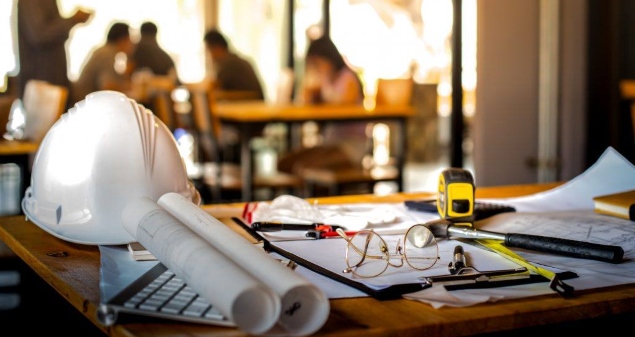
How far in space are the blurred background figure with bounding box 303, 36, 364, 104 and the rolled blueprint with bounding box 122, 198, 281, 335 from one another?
556 cm

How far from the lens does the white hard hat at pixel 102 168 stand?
1529 mm

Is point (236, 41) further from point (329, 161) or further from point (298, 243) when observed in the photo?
point (298, 243)

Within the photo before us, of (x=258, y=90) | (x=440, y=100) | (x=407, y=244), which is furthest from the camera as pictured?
(x=440, y=100)

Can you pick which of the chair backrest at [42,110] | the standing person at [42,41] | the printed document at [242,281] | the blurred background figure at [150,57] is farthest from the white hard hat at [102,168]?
the blurred background figure at [150,57]

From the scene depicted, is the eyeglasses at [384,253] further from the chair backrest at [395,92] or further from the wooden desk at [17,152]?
the chair backrest at [395,92]

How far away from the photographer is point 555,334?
1212 mm

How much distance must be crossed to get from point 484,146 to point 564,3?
0.89 meters

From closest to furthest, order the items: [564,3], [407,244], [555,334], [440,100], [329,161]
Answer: [555,334]
[407,244]
[564,3]
[329,161]
[440,100]

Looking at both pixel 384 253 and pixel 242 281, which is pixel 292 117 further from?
pixel 242 281

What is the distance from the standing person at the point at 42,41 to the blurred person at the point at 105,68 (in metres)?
0.94

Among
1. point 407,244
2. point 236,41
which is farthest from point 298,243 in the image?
point 236,41

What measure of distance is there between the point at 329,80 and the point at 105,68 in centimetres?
224

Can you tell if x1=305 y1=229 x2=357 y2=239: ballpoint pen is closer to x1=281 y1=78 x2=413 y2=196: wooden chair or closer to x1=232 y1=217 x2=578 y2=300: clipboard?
x1=232 y1=217 x2=578 y2=300: clipboard

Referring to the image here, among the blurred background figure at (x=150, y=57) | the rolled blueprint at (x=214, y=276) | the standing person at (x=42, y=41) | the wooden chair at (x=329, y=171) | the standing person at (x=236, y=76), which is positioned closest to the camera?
the rolled blueprint at (x=214, y=276)
